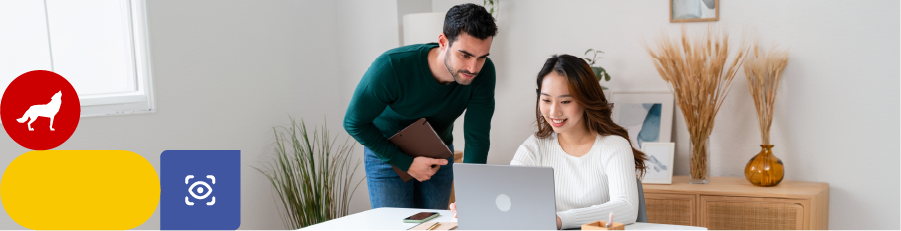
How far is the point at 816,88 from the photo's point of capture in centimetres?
274

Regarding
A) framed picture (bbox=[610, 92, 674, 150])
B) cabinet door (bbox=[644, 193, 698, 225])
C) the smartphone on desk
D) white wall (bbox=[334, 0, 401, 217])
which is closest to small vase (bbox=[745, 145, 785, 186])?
cabinet door (bbox=[644, 193, 698, 225])

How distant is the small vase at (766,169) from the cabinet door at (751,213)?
13 centimetres

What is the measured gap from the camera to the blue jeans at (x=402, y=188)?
2.17m

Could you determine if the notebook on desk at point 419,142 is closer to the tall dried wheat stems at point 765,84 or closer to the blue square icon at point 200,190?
the blue square icon at point 200,190

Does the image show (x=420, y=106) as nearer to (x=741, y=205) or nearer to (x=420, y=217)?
(x=420, y=217)

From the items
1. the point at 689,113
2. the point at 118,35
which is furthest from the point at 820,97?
the point at 118,35

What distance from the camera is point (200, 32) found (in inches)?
111

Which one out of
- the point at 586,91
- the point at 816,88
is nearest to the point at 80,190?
the point at 586,91

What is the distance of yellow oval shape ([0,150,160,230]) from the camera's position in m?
2.29

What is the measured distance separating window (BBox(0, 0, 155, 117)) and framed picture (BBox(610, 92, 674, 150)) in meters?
2.18

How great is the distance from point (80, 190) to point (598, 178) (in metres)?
1.97

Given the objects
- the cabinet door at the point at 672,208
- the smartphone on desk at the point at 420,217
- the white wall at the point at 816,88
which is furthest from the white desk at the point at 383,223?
the white wall at the point at 816,88

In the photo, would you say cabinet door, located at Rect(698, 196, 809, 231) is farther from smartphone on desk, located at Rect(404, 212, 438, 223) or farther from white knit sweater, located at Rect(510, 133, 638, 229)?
smartphone on desk, located at Rect(404, 212, 438, 223)

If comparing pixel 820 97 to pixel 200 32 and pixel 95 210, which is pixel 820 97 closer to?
pixel 200 32
